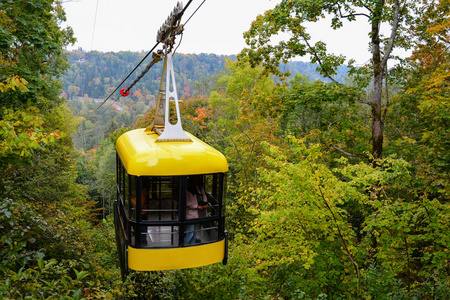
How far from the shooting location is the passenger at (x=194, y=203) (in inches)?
221

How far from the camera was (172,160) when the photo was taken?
5285mm

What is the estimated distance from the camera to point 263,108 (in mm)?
11727

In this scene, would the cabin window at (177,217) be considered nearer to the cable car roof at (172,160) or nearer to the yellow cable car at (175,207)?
the yellow cable car at (175,207)

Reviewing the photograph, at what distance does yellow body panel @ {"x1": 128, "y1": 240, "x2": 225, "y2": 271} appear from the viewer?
5.34m

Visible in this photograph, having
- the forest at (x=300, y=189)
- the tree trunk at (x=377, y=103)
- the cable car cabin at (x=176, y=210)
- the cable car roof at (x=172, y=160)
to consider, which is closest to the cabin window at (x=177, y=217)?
the cable car cabin at (x=176, y=210)

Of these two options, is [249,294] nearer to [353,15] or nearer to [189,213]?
[189,213]

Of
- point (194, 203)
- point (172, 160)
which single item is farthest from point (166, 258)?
point (172, 160)

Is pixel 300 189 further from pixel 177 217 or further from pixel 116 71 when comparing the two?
pixel 116 71

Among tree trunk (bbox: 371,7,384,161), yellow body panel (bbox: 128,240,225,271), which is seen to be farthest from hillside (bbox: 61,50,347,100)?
yellow body panel (bbox: 128,240,225,271)

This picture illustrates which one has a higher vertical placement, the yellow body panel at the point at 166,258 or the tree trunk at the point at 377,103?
the tree trunk at the point at 377,103

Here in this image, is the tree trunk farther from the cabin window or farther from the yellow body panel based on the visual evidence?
the yellow body panel

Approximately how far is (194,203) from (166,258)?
1025 millimetres

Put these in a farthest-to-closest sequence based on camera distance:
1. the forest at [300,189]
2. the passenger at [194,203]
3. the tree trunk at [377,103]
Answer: the tree trunk at [377,103], the passenger at [194,203], the forest at [300,189]

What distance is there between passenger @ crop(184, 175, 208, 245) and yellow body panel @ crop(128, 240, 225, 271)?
185 mm
